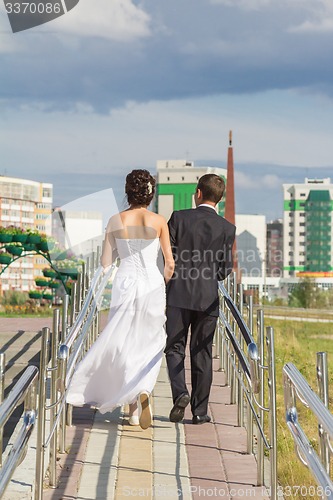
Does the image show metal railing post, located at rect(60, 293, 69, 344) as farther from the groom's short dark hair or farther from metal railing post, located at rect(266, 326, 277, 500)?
metal railing post, located at rect(266, 326, 277, 500)

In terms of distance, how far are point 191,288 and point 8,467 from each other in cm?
319

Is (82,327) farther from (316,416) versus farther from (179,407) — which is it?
(316,416)

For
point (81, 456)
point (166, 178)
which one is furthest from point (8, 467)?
point (166, 178)

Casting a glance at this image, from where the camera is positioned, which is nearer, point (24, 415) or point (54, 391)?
point (24, 415)

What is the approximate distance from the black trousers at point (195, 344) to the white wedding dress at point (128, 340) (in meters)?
0.09

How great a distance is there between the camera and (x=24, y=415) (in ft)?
12.7

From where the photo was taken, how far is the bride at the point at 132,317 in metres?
6.21

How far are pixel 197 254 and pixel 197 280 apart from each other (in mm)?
181

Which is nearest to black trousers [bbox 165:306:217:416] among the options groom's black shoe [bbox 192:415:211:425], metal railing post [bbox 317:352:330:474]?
groom's black shoe [bbox 192:415:211:425]

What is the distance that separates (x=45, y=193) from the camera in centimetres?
17575

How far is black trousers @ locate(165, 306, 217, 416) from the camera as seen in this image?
647cm

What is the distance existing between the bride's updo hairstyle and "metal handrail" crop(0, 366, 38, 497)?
2437 mm

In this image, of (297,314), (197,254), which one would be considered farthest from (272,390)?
(297,314)

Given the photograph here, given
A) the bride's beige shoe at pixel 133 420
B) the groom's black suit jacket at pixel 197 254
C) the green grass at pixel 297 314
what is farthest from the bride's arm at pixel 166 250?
the green grass at pixel 297 314
